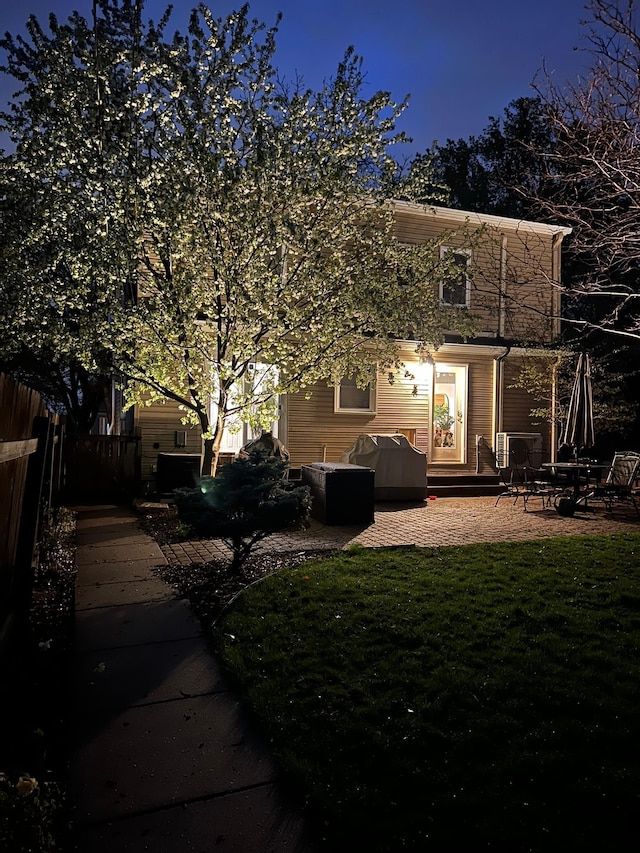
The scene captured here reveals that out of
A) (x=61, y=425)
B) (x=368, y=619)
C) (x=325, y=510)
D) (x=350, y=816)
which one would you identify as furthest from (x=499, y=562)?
(x=61, y=425)

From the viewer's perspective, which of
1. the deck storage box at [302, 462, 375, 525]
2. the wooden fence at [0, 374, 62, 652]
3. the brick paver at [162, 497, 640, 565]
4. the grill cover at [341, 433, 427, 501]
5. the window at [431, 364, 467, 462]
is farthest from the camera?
the window at [431, 364, 467, 462]

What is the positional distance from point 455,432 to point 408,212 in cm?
620

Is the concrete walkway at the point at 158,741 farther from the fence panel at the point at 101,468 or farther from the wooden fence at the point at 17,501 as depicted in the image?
the fence panel at the point at 101,468

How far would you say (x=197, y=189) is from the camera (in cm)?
837

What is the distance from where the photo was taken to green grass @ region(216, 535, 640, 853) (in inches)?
91.0

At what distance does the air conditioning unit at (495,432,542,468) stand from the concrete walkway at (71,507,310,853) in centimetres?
1168

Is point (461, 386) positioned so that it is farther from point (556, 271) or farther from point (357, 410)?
point (556, 271)

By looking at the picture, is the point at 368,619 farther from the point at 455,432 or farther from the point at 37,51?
the point at 455,432

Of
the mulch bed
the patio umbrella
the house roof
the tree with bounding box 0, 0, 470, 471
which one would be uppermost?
the house roof

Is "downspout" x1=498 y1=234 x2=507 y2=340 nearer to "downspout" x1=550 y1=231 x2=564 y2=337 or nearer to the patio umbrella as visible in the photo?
"downspout" x1=550 y1=231 x2=564 y2=337

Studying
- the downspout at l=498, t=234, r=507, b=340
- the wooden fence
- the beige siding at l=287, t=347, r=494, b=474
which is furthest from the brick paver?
the downspout at l=498, t=234, r=507, b=340

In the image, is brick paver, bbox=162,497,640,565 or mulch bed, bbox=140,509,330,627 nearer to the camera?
mulch bed, bbox=140,509,330,627

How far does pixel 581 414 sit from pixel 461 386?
16.8 ft

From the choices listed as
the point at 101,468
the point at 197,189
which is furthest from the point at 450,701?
the point at 101,468
